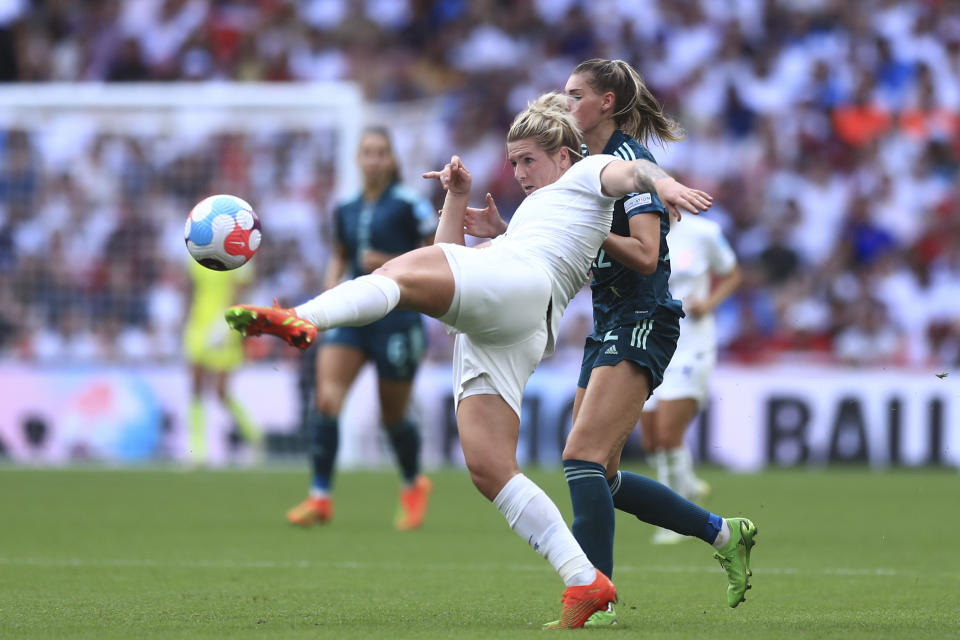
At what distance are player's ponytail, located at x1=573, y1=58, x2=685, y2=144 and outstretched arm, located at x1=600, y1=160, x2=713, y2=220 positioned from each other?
1.88 ft

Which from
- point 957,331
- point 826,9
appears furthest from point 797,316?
point 826,9

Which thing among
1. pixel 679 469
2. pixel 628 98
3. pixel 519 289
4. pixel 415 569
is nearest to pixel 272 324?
pixel 519 289

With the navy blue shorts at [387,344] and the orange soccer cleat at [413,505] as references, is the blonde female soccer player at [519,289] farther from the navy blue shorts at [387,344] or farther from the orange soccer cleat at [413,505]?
the orange soccer cleat at [413,505]

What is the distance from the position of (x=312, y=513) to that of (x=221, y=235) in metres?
4.45

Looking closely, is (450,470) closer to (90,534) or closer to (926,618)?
(90,534)

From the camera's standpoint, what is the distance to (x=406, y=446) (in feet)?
32.2

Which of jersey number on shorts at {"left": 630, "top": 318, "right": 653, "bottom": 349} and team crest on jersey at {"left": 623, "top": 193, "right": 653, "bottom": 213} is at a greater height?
team crest on jersey at {"left": 623, "top": 193, "right": 653, "bottom": 213}

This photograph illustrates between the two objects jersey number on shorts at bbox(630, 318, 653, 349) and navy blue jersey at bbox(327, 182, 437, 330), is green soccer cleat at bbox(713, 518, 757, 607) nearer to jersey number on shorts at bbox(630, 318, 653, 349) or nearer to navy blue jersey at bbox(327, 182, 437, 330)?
jersey number on shorts at bbox(630, 318, 653, 349)

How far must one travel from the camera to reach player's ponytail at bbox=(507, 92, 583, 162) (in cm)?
515

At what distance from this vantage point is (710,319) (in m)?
9.32

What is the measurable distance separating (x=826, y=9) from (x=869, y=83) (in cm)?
156

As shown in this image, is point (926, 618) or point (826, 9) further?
point (826, 9)

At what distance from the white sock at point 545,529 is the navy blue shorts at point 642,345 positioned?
613 millimetres

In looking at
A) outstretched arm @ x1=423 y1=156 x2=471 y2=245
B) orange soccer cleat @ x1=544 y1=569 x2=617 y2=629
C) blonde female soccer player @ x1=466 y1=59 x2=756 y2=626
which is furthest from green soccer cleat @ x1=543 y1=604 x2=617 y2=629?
outstretched arm @ x1=423 y1=156 x2=471 y2=245
